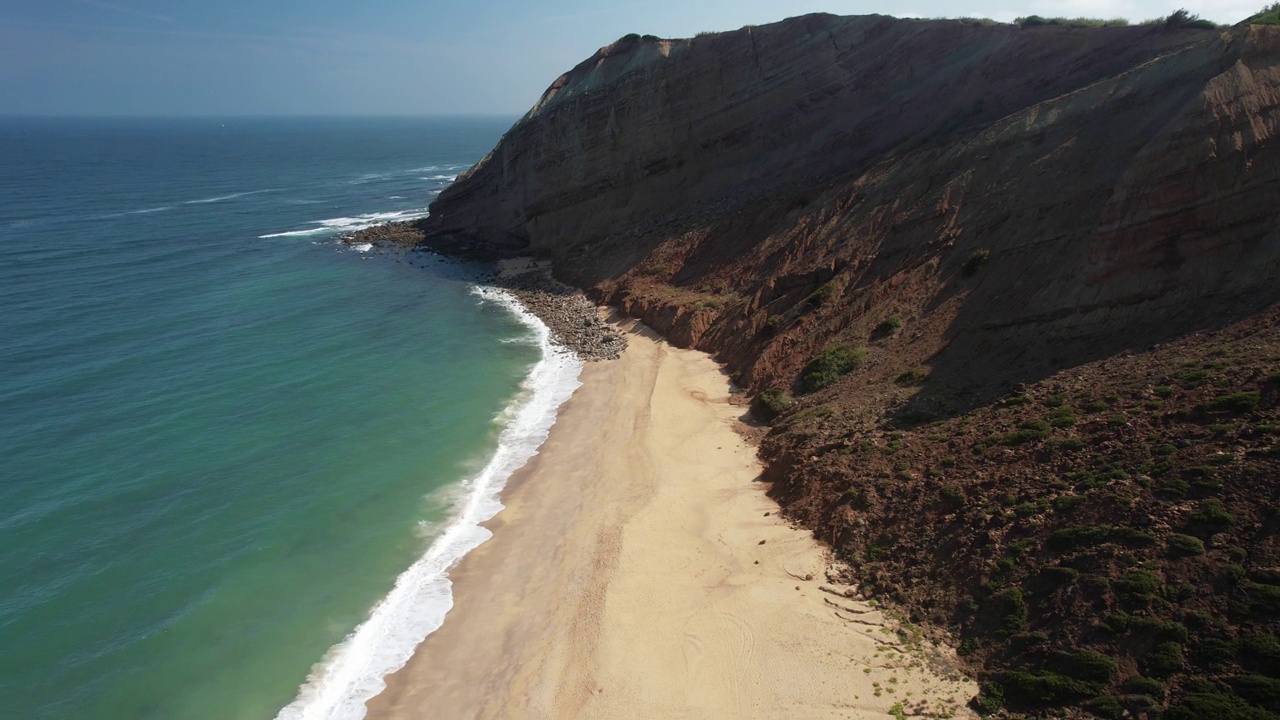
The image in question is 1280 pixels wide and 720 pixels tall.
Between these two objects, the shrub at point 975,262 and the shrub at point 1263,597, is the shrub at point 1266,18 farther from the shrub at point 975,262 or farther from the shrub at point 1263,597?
the shrub at point 1263,597

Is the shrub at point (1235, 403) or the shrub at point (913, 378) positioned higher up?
the shrub at point (1235, 403)

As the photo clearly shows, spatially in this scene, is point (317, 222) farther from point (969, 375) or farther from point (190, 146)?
point (190, 146)

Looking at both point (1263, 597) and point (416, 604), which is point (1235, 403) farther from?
point (416, 604)

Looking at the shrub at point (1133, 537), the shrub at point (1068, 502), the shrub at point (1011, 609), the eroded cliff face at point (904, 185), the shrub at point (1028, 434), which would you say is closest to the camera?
the shrub at point (1133, 537)

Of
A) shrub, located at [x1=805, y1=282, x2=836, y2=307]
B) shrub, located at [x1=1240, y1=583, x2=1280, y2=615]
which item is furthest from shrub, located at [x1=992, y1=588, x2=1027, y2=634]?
shrub, located at [x1=805, y1=282, x2=836, y2=307]

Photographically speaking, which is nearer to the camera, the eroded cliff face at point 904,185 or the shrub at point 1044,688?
the shrub at point 1044,688

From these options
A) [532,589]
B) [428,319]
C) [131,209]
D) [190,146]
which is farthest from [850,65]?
[190,146]

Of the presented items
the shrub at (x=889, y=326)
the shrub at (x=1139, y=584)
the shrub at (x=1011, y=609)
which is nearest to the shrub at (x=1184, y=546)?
the shrub at (x=1139, y=584)
